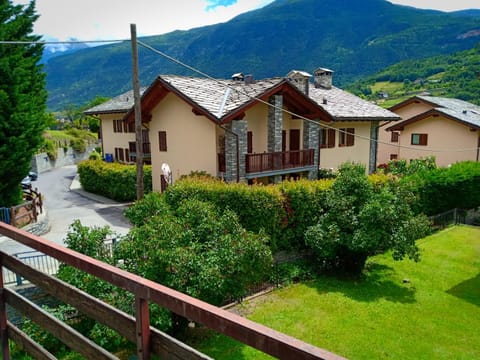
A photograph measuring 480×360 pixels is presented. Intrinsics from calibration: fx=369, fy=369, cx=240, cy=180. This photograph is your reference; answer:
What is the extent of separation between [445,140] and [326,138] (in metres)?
12.5

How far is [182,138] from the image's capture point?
20000mm

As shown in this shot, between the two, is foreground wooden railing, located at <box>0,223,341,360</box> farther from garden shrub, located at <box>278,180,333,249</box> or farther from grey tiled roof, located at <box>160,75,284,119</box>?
grey tiled roof, located at <box>160,75,284,119</box>

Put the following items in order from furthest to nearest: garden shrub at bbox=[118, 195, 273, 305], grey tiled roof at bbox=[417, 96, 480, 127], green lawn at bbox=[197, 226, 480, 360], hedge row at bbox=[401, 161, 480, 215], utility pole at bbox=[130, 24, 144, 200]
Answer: grey tiled roof at bbox=[417, 96, 480, 127] → hedge row at bbox=[401, 161, 480, 215] → utility pole at bbox=[130, 24, 144, 200] → green lawn at bbox=[197, 226, 480, 360] → garden shrub at bbox=[118, 195, 273, 305]

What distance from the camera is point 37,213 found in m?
18.1

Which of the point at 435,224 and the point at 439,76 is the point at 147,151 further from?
the point at 439,76

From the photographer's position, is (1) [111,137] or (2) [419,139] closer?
(2) [419,139]

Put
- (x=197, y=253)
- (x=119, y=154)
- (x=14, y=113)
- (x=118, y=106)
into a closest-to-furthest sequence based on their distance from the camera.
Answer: (x=197, y=253)
(x=14, y=113)
(x=118, y=106)
(x=119, y=154)

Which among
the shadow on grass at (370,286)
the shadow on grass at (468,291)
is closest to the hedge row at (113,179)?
the shadow on grass at (370,286)

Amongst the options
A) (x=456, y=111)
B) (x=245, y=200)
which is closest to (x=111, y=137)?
(x=245, y=200)

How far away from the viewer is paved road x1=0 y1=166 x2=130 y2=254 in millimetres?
17219

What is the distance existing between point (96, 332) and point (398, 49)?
140944 millimetres

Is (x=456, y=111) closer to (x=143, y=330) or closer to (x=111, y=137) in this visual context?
(x=111, y=137)

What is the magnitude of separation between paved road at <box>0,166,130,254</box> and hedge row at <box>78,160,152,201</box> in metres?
0.80

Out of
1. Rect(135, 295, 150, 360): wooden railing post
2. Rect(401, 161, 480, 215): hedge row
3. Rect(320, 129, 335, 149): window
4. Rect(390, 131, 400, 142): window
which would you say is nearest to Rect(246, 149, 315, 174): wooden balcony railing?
Rect(320, 129, 335, 149): window
